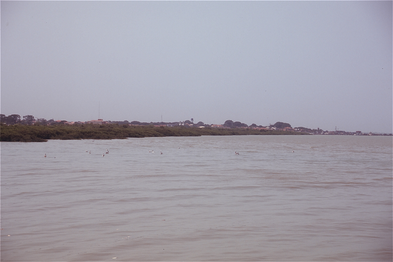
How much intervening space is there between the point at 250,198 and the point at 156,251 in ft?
16.1

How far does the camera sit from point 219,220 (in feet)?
25.3

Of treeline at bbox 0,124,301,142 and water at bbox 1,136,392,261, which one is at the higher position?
treeline at bbox 0,124,301,142

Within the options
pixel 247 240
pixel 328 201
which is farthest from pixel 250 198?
pixel 247 240

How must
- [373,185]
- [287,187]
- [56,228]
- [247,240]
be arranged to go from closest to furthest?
[247,240], [56,228], [287,187], [373,185]

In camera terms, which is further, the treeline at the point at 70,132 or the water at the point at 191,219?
the treeline at the point at 70,132

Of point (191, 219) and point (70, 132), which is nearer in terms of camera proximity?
point (191, 219)

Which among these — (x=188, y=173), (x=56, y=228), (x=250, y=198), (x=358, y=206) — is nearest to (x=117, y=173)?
(x=188, y=173)

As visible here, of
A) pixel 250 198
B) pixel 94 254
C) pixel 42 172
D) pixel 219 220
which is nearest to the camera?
pixel 94 254

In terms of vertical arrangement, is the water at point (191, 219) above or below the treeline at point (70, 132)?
below

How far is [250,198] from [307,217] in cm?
229

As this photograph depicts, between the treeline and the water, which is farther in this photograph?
the treeline

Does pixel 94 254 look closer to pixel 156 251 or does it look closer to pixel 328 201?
pixel 156 251

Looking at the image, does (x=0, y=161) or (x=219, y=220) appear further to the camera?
(x=0, y=161)

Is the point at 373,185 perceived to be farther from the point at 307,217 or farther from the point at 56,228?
the point at 56,228
